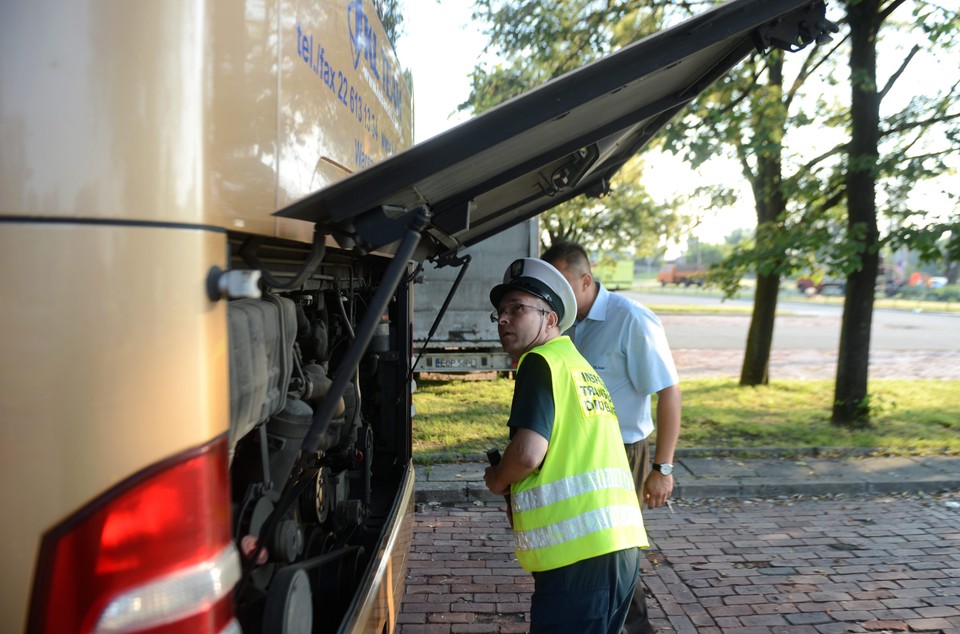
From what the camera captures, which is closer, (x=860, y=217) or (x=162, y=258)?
(x=162, y=258)

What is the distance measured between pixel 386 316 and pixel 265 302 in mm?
2462

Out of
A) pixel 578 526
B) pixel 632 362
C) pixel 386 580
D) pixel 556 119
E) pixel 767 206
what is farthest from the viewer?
pixel 767 206

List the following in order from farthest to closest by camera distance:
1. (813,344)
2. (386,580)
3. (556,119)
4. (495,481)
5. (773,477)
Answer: (813,344), (773,477), (386,580), (495,481), (556,119)

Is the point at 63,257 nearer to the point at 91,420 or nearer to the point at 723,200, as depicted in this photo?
the point at 91,420

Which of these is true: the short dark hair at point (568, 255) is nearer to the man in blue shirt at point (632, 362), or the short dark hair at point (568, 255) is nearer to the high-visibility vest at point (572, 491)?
the man in blue shirt at point (632, 362)

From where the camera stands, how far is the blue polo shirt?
3490 mm

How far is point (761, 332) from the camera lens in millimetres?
11289

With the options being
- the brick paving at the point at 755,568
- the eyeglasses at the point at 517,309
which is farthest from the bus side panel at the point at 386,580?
the eyeglasses at the point at 517,309

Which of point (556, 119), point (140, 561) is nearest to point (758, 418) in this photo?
point (556, 119)

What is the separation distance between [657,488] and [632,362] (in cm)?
62

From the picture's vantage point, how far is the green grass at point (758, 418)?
7.90 metres

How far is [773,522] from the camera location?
5.93 metres

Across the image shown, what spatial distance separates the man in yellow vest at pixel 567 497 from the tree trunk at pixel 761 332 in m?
9.23

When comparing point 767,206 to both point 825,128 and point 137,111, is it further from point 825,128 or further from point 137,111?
point 137,111
